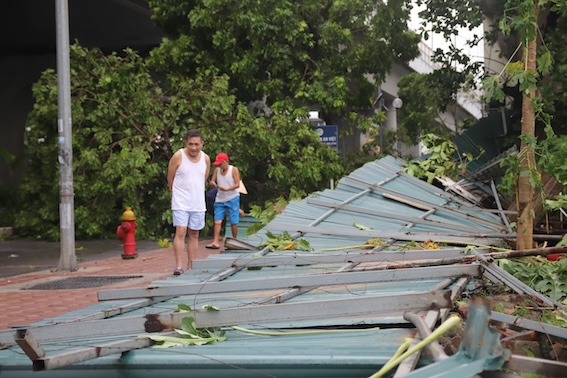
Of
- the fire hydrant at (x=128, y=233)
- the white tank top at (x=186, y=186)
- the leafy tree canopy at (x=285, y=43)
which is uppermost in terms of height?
the leafy tree canopy at (x=285, y=43)

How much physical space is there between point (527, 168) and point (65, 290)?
585 centimetres

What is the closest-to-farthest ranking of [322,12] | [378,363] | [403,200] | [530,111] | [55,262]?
[378,363] → [530,111] → [403,200] → [55,262] → [322,12]

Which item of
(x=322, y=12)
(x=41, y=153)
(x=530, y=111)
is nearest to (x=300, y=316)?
(x=530, y=111)

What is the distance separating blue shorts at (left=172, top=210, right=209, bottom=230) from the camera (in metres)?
9.56

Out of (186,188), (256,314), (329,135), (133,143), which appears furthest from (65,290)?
(329,135)

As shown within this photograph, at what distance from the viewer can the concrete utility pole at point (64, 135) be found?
12.3 metres

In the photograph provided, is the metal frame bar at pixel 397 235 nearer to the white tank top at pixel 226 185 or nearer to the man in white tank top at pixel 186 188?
the man in white tank top at pixel 186 188

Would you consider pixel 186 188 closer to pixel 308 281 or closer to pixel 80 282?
pixel 80 282

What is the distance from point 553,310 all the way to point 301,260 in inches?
Result: 88.9

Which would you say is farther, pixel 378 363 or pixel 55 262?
pixel 55 262

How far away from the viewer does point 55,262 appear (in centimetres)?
1402

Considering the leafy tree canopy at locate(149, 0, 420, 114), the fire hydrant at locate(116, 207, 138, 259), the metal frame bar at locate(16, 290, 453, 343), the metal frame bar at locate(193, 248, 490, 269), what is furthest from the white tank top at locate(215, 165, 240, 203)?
the metal frame bar at locate(16, 290, 453, 343)

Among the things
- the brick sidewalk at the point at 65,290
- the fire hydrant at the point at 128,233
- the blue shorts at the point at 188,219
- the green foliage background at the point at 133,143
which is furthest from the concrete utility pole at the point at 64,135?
the green foliage background at the point at 133,143

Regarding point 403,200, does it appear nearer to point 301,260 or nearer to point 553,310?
point 301,260
